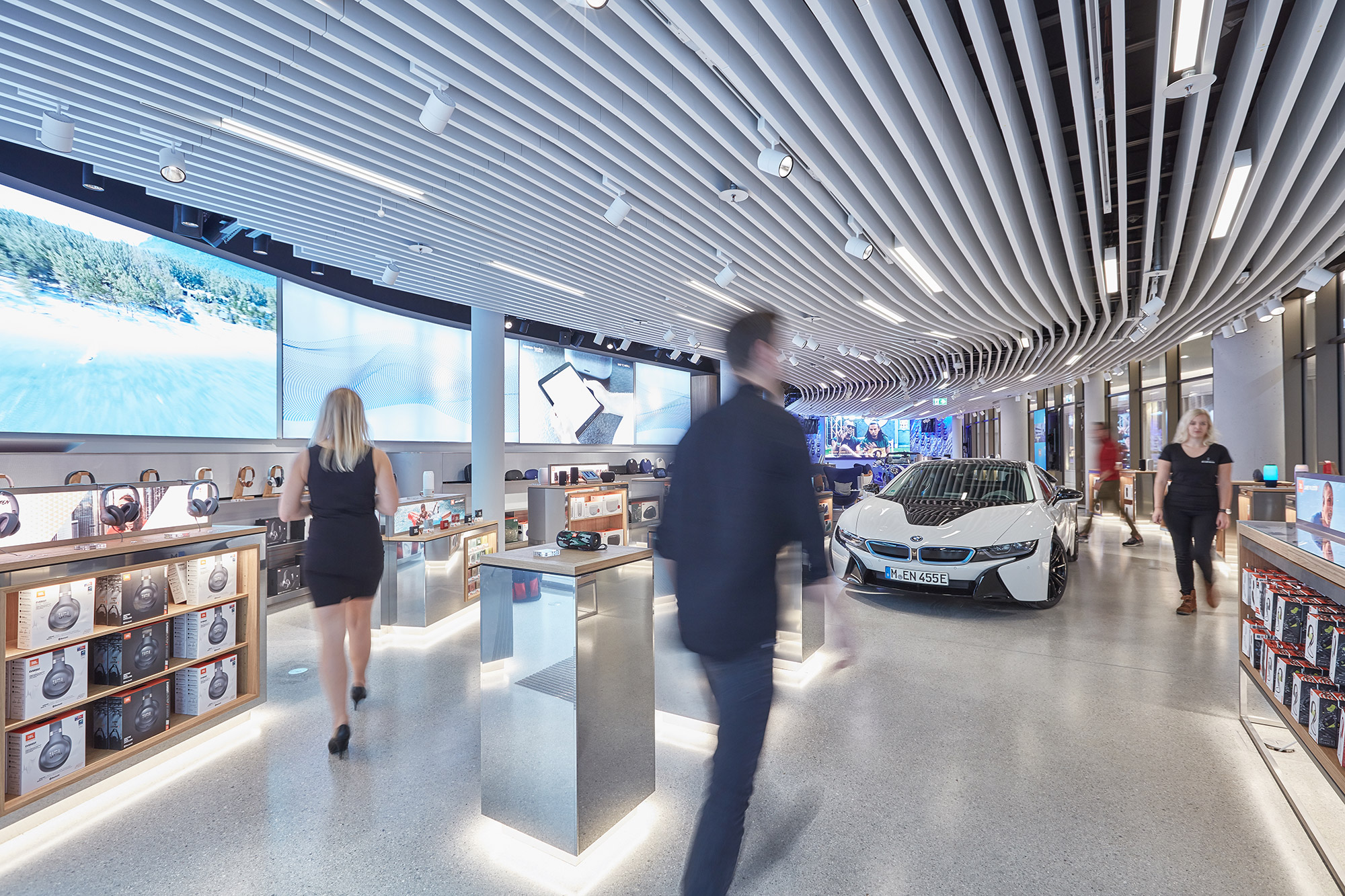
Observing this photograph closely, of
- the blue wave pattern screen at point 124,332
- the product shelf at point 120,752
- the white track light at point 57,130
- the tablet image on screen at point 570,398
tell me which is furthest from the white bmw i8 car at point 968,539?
the tablet image on screen at point 570,398

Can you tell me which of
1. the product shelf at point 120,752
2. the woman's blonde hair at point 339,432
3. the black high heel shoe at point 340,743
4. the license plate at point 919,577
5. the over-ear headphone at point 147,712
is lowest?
the black high heel shoe at point 340,743

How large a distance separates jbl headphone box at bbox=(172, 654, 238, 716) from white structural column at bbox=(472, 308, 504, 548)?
4680 millimetres

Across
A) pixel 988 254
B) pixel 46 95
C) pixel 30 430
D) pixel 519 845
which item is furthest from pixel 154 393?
pixel 988 254

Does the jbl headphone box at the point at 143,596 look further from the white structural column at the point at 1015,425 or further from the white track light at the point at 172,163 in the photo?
the white structural column at the point at 1015,425

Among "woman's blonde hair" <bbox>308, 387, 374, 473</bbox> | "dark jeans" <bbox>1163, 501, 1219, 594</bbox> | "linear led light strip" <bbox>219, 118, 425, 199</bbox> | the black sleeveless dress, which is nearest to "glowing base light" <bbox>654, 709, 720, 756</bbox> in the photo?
the black sleeveless dress

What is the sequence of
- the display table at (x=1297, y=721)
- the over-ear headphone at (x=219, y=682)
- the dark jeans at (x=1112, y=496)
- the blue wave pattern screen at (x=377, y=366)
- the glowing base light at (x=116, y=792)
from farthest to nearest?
1. the dark jeans at (x=1112, y=496)
2. the blue wave pattern screen at (x=377, y=366)
3. the over-ear headphone at (x=219, y=682)
4. the glowing base light at (x=116, y=792)
5. the display table at (x=1297, y=721)

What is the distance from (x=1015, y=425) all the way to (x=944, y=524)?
18.4 metres

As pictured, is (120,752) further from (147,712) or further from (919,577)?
(919,577)

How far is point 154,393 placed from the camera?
5438mm

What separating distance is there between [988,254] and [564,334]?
23.9 feet

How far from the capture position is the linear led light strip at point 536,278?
18.6ft

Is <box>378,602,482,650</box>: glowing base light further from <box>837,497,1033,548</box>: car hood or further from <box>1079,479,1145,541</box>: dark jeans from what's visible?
<box>1079,479,1145,541</box>: dark jeans

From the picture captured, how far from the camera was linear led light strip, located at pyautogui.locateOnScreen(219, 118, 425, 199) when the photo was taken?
10.8ft

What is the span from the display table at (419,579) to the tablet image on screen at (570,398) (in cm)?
699
